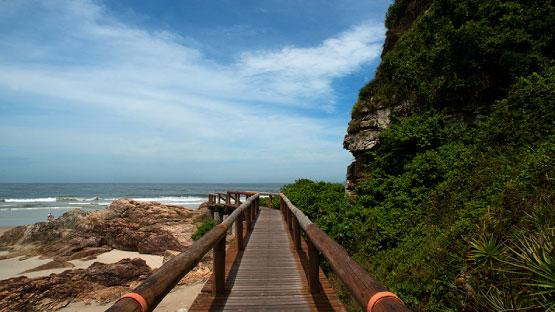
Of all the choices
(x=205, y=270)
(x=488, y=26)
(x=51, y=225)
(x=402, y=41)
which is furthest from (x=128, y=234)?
(x=488, y=26)

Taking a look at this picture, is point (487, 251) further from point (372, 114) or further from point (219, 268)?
point (372, 114)

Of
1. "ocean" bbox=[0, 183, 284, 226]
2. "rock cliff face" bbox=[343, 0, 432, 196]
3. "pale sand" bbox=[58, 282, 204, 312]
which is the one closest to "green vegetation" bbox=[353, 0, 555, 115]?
"rock cliff face" bbox=[343, 0, 432, 196]

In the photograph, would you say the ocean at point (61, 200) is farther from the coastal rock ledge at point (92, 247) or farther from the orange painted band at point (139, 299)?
the orange painted band at point (139, 299)

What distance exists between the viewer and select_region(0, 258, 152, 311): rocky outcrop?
7.38 m

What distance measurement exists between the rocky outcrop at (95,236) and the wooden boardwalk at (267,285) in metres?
8.46

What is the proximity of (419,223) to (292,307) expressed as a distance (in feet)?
12.5

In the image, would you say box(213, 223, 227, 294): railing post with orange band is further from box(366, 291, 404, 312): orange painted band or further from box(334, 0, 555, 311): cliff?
box(334, 0, 555, 311): cliff

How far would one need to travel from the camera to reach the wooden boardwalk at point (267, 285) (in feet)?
11.2

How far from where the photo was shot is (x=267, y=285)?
4.11 m

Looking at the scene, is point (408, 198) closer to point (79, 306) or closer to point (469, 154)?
point (469, 154)

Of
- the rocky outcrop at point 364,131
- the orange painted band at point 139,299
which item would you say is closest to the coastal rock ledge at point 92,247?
the orange painted band at point 139,299

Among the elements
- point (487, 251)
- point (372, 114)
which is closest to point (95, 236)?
point (372, 114)

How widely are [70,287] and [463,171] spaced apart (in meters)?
11.5

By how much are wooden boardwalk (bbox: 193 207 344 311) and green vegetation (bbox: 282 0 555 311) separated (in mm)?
1277
